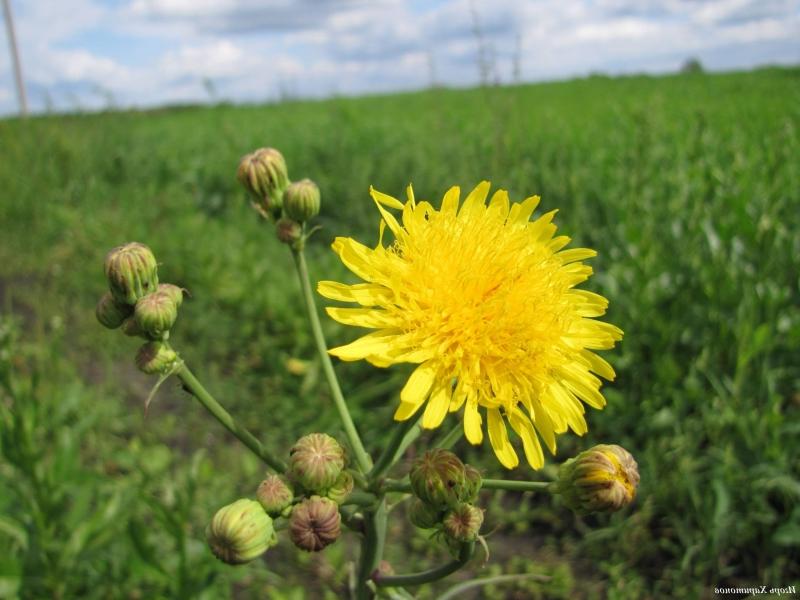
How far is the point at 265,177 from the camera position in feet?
6.32

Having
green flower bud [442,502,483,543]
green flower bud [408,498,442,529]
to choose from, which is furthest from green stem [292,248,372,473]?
green flower bud [442,502,483,543]

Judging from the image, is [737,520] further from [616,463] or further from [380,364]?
[380,364]

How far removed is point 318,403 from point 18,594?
108 inches

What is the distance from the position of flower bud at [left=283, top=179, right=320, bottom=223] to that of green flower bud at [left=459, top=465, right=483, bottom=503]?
2.76 feet

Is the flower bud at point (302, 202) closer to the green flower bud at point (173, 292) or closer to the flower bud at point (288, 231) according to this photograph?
the flower bud at point (288, 231)

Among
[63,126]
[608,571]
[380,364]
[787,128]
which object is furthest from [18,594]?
[63,126]

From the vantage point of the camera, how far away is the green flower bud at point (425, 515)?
1463 millimetres

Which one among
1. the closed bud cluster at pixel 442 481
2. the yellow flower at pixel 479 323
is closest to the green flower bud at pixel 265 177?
the yellow flower at pixel 479 323

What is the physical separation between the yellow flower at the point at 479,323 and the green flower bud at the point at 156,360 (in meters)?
0.39

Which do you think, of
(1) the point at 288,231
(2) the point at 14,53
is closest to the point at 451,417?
(1) the point at 288,231

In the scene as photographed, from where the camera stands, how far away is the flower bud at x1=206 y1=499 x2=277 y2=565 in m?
1.41

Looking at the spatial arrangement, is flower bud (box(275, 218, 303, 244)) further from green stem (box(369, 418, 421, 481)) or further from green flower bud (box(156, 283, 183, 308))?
green stem (box(369, 418, 421, 481))

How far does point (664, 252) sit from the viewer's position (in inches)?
191

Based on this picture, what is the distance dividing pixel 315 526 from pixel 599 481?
0.66m
